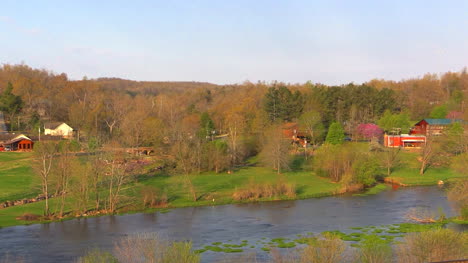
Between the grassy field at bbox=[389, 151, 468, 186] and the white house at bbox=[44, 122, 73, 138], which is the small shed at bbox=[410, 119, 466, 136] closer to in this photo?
the grassy field at bbox=[389, 151, 468, 186]

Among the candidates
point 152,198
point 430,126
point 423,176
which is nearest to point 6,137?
point 152,198

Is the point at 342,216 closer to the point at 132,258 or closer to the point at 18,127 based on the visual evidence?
the point at 132,258

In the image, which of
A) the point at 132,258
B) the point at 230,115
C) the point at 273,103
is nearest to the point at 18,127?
the point at 230,115

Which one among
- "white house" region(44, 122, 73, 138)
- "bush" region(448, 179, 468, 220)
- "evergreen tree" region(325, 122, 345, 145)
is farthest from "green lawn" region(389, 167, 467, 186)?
"white house" region(44, 122, 73, 138)

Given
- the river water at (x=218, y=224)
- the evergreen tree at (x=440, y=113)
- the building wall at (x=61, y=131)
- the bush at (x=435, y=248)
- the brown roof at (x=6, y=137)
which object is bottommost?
the river water at (x=218, y=224)

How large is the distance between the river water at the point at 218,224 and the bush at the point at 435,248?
9.82m

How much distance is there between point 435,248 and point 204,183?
30940mm

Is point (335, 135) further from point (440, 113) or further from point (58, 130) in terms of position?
point (58, 130)

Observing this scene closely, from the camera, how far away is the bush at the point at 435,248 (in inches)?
641

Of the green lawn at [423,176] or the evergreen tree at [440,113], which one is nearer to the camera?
the green lawn at [423,176]

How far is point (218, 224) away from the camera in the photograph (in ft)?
104

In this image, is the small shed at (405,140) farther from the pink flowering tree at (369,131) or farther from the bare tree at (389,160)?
the bare tree at (389,160)

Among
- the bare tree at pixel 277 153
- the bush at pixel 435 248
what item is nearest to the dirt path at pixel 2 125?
the bare tree at pixel 277 153

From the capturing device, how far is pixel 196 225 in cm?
3150
